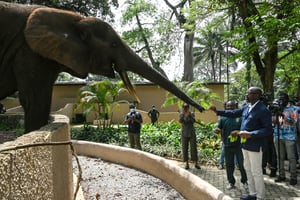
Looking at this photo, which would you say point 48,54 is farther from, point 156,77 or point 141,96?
point 141,96

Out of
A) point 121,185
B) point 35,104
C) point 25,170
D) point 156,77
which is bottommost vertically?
point 121,185

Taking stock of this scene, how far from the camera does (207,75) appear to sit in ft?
198

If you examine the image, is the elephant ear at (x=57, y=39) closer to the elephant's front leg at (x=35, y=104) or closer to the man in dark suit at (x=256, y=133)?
the elephant's front leg at (x=35, y=104)

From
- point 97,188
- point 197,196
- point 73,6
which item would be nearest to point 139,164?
point 97,188

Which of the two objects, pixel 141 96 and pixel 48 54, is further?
pixel 141 96

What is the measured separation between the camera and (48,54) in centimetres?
455

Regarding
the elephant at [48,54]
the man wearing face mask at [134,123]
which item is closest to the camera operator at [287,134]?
the elephant at [48,54]

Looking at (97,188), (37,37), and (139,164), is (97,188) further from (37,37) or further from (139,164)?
(37,37)

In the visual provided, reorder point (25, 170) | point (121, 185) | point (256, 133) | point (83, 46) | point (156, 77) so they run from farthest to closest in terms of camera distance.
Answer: point (121, 185) < point (256, 133) < point (156, 77) < point (83, 46) < point (25, 170)

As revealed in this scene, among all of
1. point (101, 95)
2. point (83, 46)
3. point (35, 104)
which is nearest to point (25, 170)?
point (35, 104)

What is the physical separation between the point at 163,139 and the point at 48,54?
8.97m

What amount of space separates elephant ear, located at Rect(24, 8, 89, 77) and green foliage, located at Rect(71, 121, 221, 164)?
5.84 m

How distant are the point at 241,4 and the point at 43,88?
→ 886cm

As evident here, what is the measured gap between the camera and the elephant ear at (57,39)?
4508 millimetres
